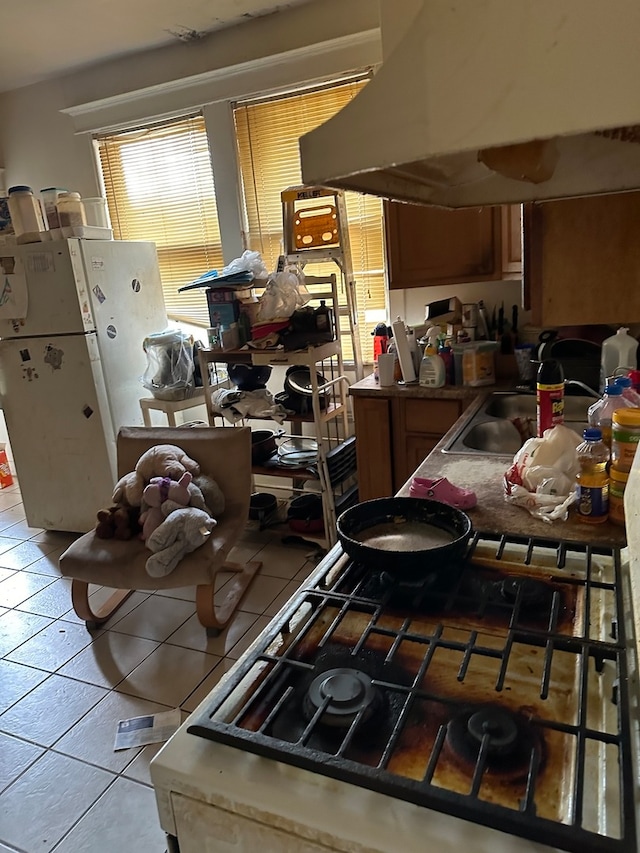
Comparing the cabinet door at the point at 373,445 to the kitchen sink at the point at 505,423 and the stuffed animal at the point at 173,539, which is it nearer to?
the kitchen sink at the point at 505,423

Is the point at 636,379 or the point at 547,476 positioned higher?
the point at 636,379

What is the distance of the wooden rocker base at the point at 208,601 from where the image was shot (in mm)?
2367

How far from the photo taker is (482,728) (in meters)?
0.69

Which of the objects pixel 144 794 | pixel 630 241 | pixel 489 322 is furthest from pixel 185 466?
pixel 630 241

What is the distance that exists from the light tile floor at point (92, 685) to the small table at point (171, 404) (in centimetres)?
81

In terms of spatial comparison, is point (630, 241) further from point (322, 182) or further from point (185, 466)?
point (185, 466)

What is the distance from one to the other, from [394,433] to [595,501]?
4.93 ft

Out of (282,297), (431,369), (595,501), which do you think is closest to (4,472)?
(282,297)

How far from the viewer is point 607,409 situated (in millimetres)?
1287

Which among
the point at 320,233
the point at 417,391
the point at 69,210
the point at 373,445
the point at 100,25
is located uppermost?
the point at 100,25

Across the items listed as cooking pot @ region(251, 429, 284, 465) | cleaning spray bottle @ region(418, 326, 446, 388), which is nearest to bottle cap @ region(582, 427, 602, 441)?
cleaning spray bottle @ region(418, 326, 446, 388)

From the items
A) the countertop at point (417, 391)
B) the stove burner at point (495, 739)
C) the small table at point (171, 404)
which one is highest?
the countertop at point (417, 391)

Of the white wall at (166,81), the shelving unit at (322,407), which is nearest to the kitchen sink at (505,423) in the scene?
the shelving unit at (322,407)

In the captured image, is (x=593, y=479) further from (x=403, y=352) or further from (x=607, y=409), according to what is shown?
(x=403, y=352)
